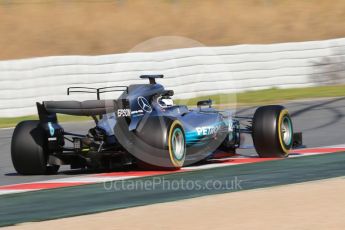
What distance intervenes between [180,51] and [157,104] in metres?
10.9

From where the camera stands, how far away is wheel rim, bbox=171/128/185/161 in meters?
10.6

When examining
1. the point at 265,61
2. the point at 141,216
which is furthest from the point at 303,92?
the point at 141,216

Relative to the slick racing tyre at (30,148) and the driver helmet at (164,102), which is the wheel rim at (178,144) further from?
the slick racing tyre at (30,148)

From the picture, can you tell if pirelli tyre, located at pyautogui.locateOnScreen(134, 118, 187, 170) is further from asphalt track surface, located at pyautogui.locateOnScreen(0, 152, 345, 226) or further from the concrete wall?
the concrete wall

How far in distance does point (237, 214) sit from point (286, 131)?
15.5 feet

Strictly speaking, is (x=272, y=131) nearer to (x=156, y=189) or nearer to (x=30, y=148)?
(x=156, y=189)

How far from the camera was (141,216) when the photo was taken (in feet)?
24.1

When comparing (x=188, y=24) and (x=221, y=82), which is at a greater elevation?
(x=188, y=24)

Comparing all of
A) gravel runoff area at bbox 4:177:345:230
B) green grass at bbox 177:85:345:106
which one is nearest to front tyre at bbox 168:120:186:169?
gravel runoff area at bbox 4:177:345:230

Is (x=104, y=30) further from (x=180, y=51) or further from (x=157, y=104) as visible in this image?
(x=157, y=104)

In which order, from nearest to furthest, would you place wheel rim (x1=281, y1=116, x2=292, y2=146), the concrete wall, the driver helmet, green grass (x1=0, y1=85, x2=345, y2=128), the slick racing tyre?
1. the slick racing tyre
2. the driver helmet
3. wheel rim (x1=281, y1=116, x2=292, y2=146)
4. the concrete wall
5. green grass (x1=0, y1=85, x2=345, y2=128)

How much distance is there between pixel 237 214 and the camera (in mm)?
7230

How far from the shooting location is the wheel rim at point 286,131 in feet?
38.6

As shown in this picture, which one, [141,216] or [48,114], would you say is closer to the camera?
[141,216]
